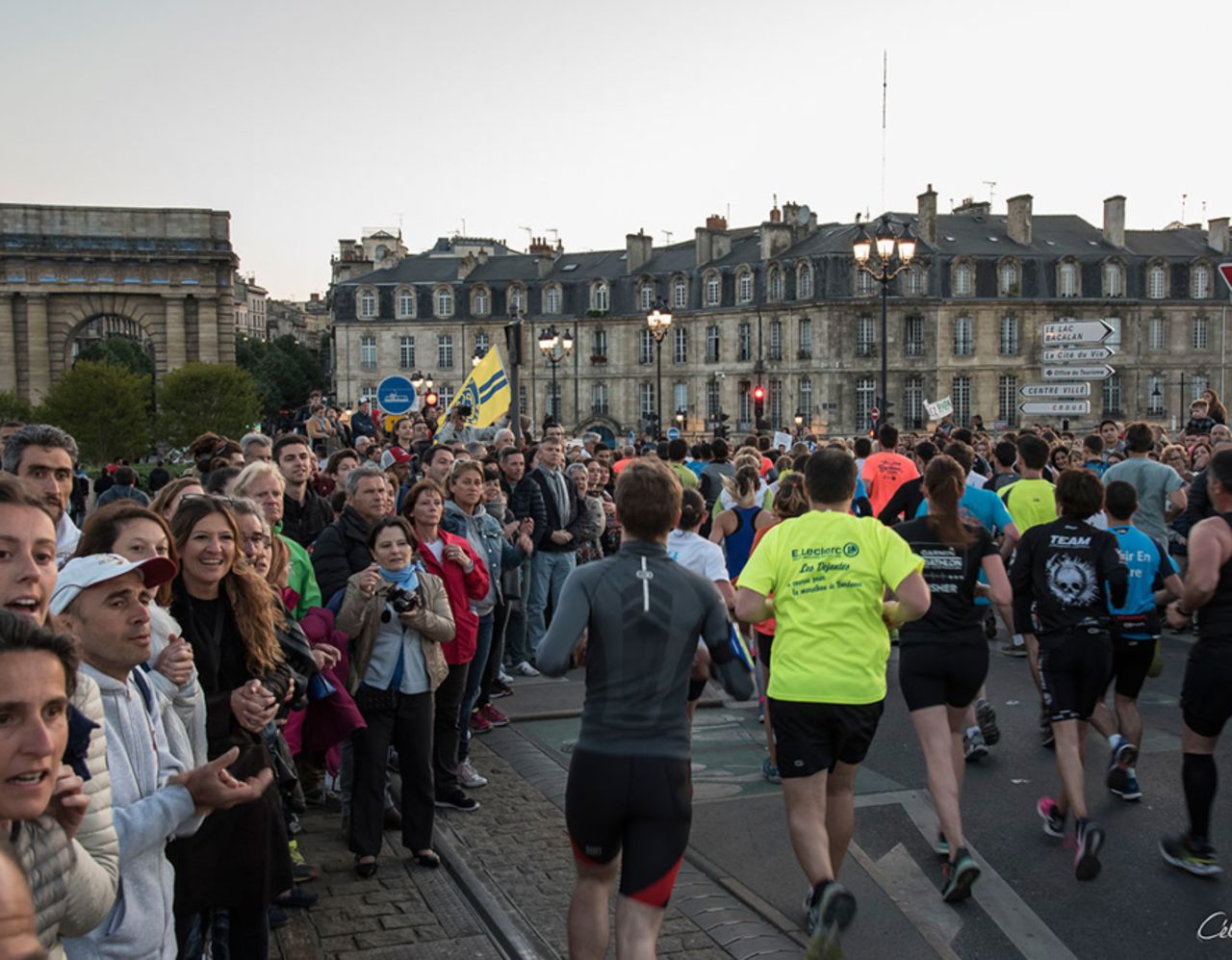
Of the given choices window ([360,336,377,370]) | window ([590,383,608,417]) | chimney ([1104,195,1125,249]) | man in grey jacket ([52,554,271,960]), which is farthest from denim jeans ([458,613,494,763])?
window ([360,336,377,370])

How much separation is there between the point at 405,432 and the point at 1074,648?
12.7m

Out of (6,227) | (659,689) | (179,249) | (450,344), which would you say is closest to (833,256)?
(450,344)

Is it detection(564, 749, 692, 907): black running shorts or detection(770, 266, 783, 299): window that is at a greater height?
detection(770, 266, 783, 299): window

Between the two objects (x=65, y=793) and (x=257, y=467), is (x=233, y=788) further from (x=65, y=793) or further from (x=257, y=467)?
(x=257, y=467)

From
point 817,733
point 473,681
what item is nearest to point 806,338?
point 473,681

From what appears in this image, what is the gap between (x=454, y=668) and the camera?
23.7ft

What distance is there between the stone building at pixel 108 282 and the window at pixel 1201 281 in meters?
49.8

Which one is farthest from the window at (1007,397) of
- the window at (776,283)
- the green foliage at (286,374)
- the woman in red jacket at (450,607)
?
the green foliage at (286,374)

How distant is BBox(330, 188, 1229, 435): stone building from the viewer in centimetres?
A: 5984

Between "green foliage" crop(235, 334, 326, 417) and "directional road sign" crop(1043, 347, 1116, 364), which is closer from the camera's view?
"directional road sign" crop(1043, 347, 1116, 364)

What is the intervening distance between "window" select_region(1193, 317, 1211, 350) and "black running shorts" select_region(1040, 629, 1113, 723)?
205 feet

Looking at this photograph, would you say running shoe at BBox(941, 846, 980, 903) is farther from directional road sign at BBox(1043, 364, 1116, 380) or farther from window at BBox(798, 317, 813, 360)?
window at BBox(798, 317, 813, 360)

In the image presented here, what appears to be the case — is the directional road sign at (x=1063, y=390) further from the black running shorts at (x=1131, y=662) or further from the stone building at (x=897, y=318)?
the stone building at (x=897, y=318)

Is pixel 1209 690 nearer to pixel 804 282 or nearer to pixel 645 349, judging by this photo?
pixel 804 282
